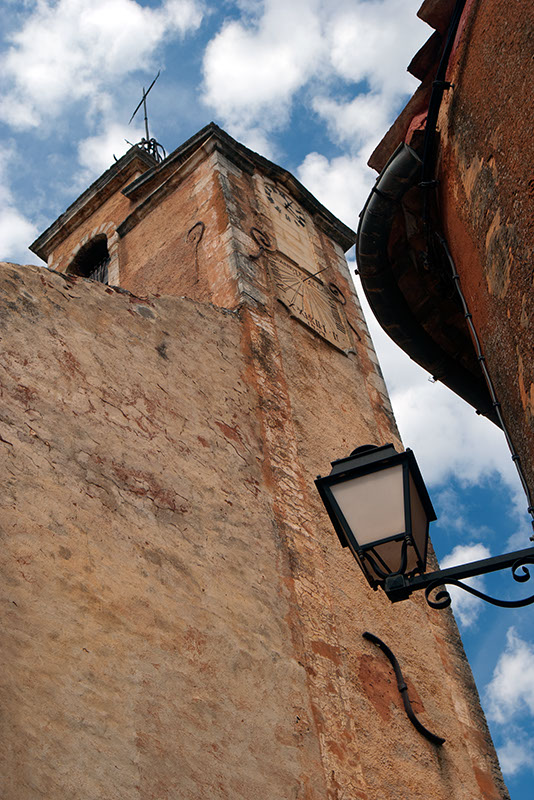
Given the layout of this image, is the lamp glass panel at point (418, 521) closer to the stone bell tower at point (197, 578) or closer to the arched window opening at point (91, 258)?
the stone bell tower at point (197, 578)

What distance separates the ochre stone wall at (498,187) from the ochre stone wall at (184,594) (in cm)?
223

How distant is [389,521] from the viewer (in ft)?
9.55

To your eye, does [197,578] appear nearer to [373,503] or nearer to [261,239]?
[373,503]

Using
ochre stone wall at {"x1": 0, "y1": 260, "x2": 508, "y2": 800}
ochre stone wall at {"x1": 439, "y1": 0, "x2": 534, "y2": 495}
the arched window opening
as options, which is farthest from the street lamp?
the arched window opening

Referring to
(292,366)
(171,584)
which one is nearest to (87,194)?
(292,366)

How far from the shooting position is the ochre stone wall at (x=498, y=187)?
297 centimetres

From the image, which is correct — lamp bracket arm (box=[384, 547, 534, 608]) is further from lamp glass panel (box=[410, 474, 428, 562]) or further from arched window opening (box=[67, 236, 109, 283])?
arched window opening (box=[67, 236, 109, 283])

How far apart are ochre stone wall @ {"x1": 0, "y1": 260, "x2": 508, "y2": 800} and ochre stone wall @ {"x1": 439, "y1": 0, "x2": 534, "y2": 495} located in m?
2.23

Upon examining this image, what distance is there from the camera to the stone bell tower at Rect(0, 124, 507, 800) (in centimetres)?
406

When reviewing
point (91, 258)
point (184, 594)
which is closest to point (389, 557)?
point (184, 594)

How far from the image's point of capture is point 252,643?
200 inches

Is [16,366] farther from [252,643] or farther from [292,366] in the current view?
[292,366]

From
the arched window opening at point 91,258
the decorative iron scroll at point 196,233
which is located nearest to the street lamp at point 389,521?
the decorative iron scroll at point 196,233

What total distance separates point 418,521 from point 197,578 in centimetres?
239
